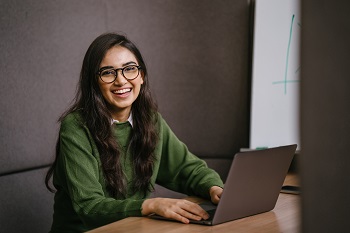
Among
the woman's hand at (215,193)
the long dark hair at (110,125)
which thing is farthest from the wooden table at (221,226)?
the long dark hair at (110,125)

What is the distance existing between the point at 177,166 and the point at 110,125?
0.33 meters

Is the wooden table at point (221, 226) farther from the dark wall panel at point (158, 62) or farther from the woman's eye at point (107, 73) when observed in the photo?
the dark wall panel at point (158, 62)

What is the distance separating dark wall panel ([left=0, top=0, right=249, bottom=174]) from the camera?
2275mm

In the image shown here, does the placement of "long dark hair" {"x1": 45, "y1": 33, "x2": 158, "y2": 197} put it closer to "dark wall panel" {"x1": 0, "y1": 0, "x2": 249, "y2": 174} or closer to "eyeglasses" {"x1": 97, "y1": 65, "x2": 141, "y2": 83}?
"eyeglasses" {"x1": 97, "y1": 65, "x2": 141, "y2": 83}

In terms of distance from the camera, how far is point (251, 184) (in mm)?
1466

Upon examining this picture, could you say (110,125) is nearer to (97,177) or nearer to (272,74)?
(97,177)

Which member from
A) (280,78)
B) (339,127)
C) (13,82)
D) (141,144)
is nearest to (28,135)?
(13,82)

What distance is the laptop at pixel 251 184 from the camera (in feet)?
4.56

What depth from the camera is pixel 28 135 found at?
7.48 ft

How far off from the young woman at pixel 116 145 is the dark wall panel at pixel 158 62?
38 centimetres

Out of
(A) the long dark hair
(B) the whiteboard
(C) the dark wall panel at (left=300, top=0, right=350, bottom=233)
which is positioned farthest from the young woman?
(C) the dark wall panel at (left=300, top=0, right=350, bottom=233)

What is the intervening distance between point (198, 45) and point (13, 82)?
114 centimetres

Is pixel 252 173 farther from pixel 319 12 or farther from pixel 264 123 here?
pixel 264 123

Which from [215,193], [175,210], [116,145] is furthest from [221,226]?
[116,145]
